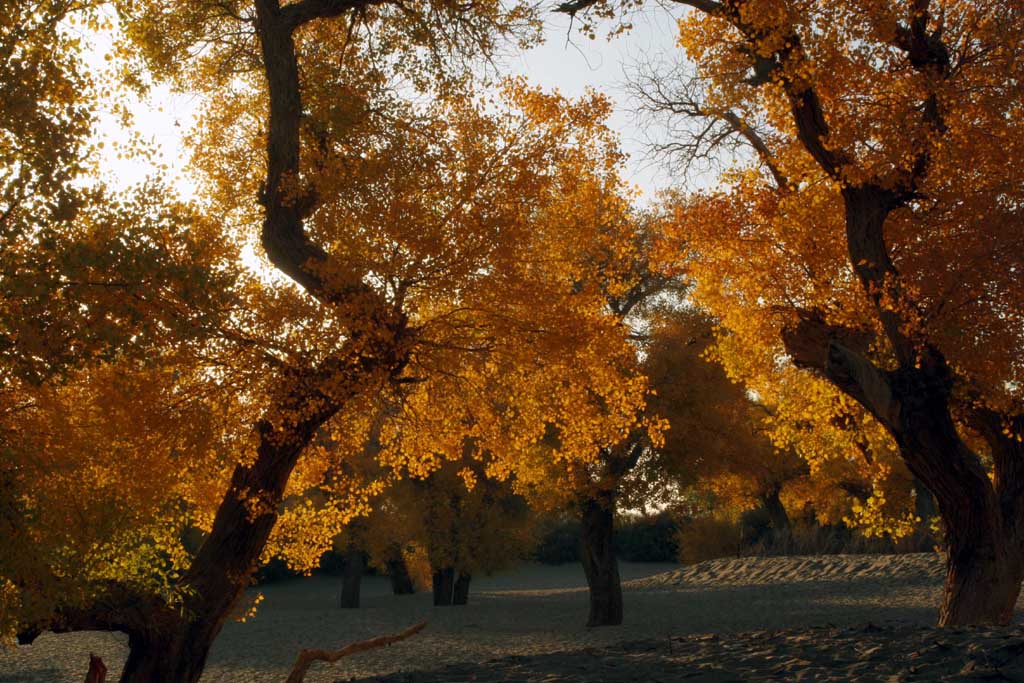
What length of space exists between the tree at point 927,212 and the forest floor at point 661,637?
7.90 feet

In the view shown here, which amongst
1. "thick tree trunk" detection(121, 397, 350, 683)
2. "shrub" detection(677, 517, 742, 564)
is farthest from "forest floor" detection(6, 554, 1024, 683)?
"shrub" detection(677, 517, 742, 564)

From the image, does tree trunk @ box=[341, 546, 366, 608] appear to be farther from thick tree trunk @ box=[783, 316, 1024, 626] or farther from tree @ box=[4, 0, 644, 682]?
thick tree trunk @ box=[783, 316, 1024, 626]

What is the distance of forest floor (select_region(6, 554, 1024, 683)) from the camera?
8.70 metres

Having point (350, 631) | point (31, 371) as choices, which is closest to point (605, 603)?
point (350, 631)

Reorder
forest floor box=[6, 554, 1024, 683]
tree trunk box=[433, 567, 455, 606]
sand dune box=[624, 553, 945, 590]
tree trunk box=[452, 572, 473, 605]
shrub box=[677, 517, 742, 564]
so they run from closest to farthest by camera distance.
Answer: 1. forest floor box=[6, 554, 1024, 683]
2. sand dune box=[624, 553, 945, 590]
3. tree trunk box=[433, 567, 455, 606]
4. tree trunk box=[452, 572, 473, 605]
5. shrub box=[677, 517, 742, 564]

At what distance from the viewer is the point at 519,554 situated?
116ft

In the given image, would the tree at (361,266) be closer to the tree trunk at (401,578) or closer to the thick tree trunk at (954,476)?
the thick tree trunk at (954,476)

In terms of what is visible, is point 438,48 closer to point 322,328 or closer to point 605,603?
point 322,328

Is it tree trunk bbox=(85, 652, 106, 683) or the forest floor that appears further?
tree trunk bbox=(85, 652, 106, 683)

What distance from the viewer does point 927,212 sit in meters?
13.9

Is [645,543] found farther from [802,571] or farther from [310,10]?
[310,10]

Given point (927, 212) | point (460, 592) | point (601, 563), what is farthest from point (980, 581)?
point (460, 592)

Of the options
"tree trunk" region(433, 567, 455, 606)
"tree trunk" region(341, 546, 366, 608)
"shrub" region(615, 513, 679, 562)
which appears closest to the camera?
"tree trunk" region(433, 567, 455, 606)

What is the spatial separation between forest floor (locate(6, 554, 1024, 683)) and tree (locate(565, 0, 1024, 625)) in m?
2.41
